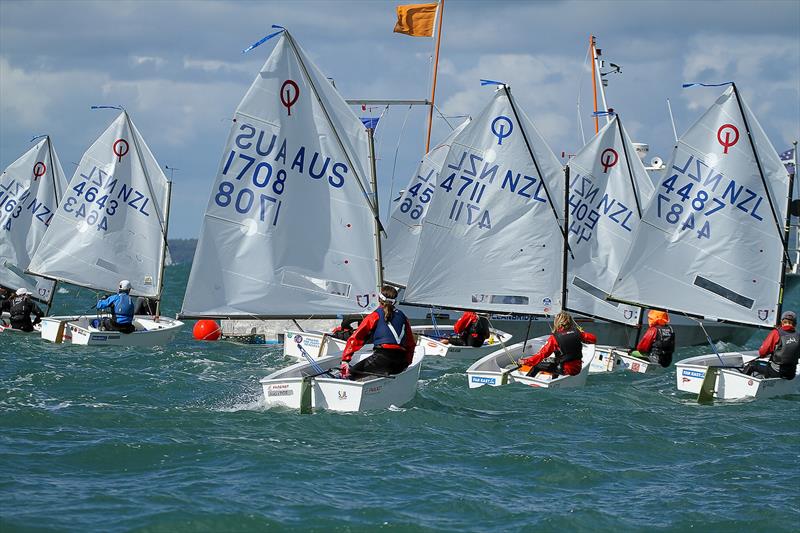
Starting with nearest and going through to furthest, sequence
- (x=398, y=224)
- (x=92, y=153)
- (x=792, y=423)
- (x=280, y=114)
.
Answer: (x=792, y=423), (x=280, y=114), (x=92, y=153), (x=398, y=224)

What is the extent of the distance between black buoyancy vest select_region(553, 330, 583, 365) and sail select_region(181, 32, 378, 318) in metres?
3.76

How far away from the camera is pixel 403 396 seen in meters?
18.3

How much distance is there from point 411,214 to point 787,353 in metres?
16.7

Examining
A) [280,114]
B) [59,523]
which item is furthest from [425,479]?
[280,114]

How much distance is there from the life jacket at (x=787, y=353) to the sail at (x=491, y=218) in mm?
5907

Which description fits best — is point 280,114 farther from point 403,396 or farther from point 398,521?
point 398,521

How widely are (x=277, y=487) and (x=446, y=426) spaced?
426 cm

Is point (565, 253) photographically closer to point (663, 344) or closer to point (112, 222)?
point (663, 344)

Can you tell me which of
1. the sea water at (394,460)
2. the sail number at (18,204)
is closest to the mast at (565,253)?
the sea water at (394,460)

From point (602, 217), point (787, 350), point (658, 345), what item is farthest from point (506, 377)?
point (602, 217)

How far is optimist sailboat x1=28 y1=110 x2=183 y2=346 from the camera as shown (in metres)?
32.0

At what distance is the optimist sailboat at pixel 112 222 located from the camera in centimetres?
3198

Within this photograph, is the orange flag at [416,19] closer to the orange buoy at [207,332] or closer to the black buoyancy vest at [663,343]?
the orange buoy at [207,332]

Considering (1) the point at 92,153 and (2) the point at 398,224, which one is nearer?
(1) the point at 92,153
